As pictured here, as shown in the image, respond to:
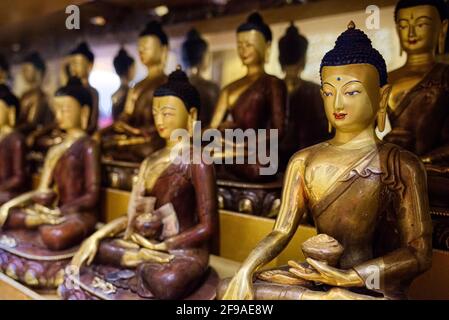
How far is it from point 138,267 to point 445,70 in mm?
1249

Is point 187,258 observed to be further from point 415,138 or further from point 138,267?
point 415,138

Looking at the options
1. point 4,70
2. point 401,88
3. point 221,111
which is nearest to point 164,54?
point 221,111

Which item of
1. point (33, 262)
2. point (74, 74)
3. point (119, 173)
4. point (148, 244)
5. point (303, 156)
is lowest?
point (33, 262)

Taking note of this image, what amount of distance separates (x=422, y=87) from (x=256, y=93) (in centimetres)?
69

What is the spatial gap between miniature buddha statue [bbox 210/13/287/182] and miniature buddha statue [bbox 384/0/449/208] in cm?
49

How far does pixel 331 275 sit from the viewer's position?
112cm

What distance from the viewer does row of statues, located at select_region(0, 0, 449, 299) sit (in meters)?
1.18

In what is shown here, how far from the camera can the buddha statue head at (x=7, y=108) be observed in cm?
249

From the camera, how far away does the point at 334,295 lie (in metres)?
1.09

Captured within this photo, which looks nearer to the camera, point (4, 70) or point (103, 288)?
point (103, 288)

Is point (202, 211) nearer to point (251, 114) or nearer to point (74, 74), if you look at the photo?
point (251, 114)

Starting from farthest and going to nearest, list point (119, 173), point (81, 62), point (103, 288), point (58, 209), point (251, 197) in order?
point (81, 62)
point (119, 173)
point (58, 209)
point (251, 197)
point (103, 288)

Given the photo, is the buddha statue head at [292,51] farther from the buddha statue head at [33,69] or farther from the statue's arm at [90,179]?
the buddha statue head at [33,69]

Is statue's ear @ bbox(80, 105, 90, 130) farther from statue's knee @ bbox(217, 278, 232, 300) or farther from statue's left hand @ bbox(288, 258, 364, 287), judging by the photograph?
statue's left hand @ bbox(288, 258, 364, 287)
